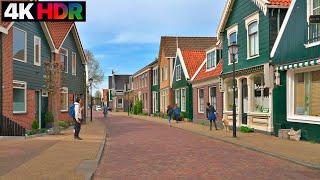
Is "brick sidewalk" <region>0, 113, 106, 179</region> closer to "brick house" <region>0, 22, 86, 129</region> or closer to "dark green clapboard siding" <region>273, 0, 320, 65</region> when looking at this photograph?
"brick house" <region>0, 22, 86, 129</region>

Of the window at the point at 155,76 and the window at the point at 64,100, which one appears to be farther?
the window at the point at 155,76

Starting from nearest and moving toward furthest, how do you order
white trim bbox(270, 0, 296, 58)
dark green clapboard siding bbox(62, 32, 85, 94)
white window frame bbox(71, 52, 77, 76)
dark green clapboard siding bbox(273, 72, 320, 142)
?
1. dark green clapboard siding bbox(273, 72, 320, 142)
2. white trim bbox(270, 0, 296, 58)
3. dark green clapboard siding bbox(62, 32, 85, 94)
4. white window frame bbox(71, 52, 77, 76)

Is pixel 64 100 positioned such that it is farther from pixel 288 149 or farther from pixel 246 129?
pixel 288 149

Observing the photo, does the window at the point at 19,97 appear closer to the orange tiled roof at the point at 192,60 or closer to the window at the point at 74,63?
the window at the point at 74,63

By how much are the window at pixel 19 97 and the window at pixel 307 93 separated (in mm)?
12436

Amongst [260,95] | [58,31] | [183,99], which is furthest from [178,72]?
[260,95]

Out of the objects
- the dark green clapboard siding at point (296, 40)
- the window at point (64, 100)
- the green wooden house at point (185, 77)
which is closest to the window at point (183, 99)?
the green wooden house at point (185, 77)

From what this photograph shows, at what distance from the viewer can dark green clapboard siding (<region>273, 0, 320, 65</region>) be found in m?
18.5

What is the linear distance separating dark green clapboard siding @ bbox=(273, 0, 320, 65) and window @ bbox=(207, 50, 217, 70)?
508 inches

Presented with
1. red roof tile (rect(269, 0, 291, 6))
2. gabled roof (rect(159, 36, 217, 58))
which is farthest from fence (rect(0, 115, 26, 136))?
gabled roof (rect(159, 36, 217, 58))

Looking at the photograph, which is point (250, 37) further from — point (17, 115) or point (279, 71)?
point (17, 115)

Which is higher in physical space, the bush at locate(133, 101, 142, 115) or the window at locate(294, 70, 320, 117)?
the window at locate(294, 70, 320, 117)

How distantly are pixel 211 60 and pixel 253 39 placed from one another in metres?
10.4

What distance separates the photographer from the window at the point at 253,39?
23406 millimetres
